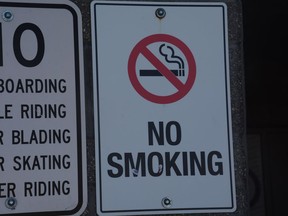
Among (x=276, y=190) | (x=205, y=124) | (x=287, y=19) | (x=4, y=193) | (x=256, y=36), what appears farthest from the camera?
(x=276, y=190)

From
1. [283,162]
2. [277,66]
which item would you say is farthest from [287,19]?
[283,162]

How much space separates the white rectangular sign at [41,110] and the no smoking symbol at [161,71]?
0.22 metres

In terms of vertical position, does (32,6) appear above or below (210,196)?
above

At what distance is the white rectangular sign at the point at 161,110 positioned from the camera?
7.80ft

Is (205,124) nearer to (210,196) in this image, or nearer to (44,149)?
(210,196)

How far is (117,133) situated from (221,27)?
0.63 m

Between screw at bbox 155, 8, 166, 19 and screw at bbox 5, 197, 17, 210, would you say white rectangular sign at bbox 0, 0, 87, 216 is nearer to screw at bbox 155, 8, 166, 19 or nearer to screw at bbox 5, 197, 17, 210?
screw at bbox 5, 197, 17, 210

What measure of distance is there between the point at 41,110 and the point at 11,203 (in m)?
0.37

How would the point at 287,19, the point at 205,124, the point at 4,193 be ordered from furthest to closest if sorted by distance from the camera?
the point at 287,19, the point at 205,124, the point at 4,193

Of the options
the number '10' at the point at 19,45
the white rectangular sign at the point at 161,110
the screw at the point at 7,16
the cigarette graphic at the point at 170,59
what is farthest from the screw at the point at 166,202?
the screw at the point at 7,16

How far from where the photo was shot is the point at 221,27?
2.55 m

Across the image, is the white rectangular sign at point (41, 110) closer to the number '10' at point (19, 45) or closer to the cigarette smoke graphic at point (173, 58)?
the number '10' at point (19, 45)

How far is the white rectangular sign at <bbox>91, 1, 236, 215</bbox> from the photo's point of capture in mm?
2379

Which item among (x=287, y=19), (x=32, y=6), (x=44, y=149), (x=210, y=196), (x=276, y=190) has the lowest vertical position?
Result: (x=276, y=190)
